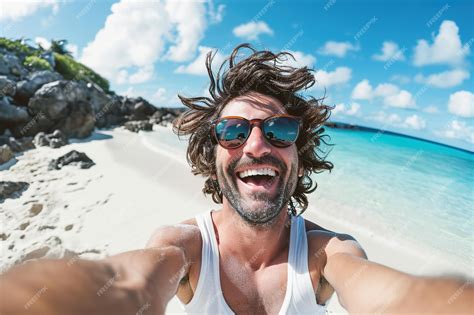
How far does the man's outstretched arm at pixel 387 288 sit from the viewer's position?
1.04m

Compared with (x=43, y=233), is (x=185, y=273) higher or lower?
higher

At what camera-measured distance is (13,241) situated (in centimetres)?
440

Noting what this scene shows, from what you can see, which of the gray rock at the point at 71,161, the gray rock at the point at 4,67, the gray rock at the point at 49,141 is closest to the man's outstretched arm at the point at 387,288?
the gray rock at the point at 71,161

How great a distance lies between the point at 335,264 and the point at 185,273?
3.37 feet

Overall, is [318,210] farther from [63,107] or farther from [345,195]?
[63,107]

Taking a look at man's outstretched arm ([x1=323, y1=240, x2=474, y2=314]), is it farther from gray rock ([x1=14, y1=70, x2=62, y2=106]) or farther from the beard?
gray rock ([x1=14, y1=70, x2=62, y2=106])

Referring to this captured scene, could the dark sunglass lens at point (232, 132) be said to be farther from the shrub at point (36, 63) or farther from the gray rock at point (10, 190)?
the shrub at point (36, 63)

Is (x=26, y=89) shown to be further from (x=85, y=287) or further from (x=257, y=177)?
(x=85, y=287)

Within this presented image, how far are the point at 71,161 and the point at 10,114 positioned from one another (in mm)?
6378

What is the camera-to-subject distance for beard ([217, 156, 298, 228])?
221cm

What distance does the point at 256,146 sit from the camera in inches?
95.0

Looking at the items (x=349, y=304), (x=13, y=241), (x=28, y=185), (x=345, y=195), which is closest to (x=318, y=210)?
(x=345, y=195)

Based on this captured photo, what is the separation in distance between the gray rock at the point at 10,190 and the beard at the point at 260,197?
19.2 feet

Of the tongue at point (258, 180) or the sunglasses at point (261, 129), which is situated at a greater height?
the sunglasses at point (261, 129)
